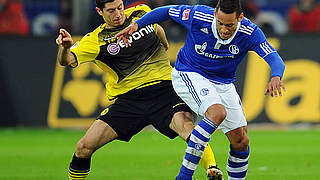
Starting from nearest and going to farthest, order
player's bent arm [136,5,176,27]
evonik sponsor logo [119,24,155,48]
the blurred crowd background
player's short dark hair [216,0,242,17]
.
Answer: player's short dark hair [216,0,242,17] → player's bent arm [136,5,176,27] → evonik sponsor logo [119,24,155,48] → the blurred crowd background

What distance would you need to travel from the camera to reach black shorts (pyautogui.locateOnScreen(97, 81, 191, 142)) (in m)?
8.88

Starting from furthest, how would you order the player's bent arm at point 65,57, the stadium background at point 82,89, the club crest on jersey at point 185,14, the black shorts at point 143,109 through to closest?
1. the stadium background at point 82,89
2. the black shorts at point 143,109
3. the player's bent arm at point 65,57
4. the club crest on jersey at point 185,14

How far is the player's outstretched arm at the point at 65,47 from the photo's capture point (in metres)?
8.41

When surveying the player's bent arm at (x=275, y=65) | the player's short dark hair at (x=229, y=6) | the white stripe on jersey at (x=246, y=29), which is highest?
the player's short dark hair at (x=229, y=6)

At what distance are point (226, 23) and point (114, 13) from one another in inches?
71.2

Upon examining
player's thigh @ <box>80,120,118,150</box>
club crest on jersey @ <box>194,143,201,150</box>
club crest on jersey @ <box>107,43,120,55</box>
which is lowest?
player's thigh @ <box>80,120,118,150</box>

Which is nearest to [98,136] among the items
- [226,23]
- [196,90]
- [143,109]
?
[143,109]

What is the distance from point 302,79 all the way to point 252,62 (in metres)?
1.17

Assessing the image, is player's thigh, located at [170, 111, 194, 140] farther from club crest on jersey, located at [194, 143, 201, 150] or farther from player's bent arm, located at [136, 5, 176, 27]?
player's bent arm, located at [136, 5, 176, 27]

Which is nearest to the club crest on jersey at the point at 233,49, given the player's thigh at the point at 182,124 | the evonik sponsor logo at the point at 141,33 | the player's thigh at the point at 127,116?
the player's thigh at the point at 182,124

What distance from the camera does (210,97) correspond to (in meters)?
8.12

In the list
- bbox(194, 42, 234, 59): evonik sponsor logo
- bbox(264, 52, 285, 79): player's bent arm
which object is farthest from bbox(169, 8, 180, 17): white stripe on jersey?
bbox(264, 52, 285, 79): player's bent arm

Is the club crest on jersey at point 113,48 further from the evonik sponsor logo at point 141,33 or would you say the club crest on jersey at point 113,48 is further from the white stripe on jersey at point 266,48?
the white stripe on jersey at point 266,48

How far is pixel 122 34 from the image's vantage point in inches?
328
